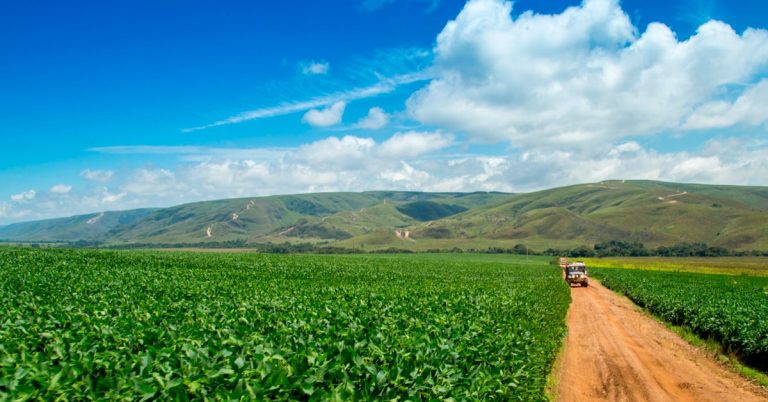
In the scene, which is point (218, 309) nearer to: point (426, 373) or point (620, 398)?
point (426, 373)

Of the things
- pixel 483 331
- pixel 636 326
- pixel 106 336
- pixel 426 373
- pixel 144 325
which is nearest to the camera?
pixel 426 373

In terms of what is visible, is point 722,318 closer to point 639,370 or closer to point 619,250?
point 639,370

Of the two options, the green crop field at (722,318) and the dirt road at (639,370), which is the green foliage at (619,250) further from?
the dirt road at (639,370)

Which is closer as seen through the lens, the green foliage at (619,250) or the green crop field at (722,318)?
the green crop field at (722,318)

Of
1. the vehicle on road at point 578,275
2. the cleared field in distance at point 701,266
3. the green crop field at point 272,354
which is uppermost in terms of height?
the green crop field at point 272,354

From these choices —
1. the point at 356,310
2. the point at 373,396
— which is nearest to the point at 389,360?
the point at 373,396

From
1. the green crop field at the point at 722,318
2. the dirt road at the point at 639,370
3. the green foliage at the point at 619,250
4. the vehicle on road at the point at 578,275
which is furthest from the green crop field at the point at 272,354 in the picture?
the green foliage at the point at 619,250

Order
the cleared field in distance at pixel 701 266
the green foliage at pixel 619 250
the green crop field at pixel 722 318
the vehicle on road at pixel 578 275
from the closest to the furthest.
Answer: the green crop field at pixel 722 318
the vehicle on road at pixel 578 275
the cleared field in distance at pixel 701 266
the green foliage at pixel 619 250

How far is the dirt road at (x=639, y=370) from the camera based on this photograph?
13898 mm

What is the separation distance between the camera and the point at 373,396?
4.85 meters

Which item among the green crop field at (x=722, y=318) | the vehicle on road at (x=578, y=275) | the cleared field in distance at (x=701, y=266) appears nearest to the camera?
the green crop field at (x=722, y=318)

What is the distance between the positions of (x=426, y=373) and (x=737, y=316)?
21.7 m

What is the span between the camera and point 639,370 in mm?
16406

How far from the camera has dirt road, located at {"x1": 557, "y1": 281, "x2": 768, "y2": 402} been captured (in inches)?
547
